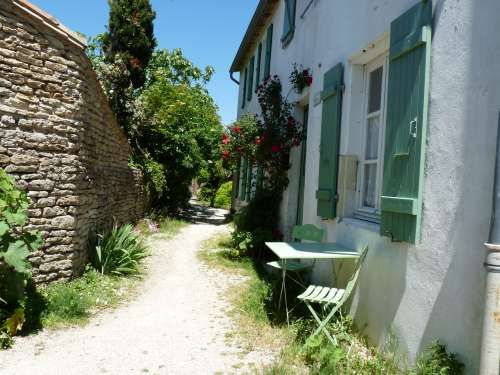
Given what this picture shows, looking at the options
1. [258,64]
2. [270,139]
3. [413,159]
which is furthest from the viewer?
[258,64]

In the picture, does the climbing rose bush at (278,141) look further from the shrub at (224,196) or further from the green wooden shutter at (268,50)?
the shrub at (224,196)

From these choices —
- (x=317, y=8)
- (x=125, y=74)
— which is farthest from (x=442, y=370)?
(x=125, y=74)

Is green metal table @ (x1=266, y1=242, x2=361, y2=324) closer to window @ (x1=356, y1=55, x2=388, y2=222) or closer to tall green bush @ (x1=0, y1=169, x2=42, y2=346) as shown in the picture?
window @ (x1=356, y1=55, x2=388, y2=222)

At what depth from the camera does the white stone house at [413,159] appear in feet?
8.40

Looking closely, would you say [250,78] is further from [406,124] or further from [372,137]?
[406,124]

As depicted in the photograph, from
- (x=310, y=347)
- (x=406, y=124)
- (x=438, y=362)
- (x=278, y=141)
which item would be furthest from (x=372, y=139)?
(x=278, y=141)

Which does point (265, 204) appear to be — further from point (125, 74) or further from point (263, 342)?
point (125, 74)

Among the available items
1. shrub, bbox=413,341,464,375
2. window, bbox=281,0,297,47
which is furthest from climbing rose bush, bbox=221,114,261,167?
shrub, bbox=413,341,464,375

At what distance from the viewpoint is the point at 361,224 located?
4102 mm

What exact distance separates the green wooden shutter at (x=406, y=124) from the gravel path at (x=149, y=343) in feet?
5.30

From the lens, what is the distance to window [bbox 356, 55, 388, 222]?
4.08m

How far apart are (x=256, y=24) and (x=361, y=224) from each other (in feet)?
27.7

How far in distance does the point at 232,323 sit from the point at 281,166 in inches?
135

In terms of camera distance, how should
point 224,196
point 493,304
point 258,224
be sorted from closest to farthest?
point 493,304 < point 258,224 < point 224,196
